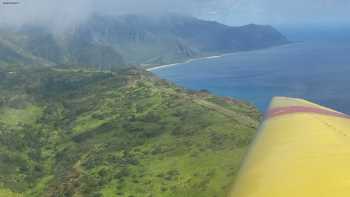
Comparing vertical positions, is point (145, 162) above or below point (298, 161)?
below

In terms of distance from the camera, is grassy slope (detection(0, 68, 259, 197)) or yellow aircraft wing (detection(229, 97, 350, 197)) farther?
grassy slope (detection(0, 68, 259, 197))

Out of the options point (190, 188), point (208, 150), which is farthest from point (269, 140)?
point (208, 150)

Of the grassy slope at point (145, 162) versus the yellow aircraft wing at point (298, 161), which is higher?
the yellow aircraft wing at point (298, 161)

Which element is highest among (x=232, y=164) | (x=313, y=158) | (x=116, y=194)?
(x=313, y=158)

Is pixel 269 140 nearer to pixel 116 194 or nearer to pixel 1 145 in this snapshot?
pixel 116 194

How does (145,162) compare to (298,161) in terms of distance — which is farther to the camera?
(145,162)

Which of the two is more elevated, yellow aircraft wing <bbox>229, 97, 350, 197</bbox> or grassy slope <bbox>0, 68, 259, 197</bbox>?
yellow aircraft wing <bbox>229, 97, 350, 197</bbox>

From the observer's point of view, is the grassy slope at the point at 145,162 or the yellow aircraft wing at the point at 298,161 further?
the grassy slope at the point at 145,162

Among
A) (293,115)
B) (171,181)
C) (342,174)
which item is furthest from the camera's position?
(171,181)
